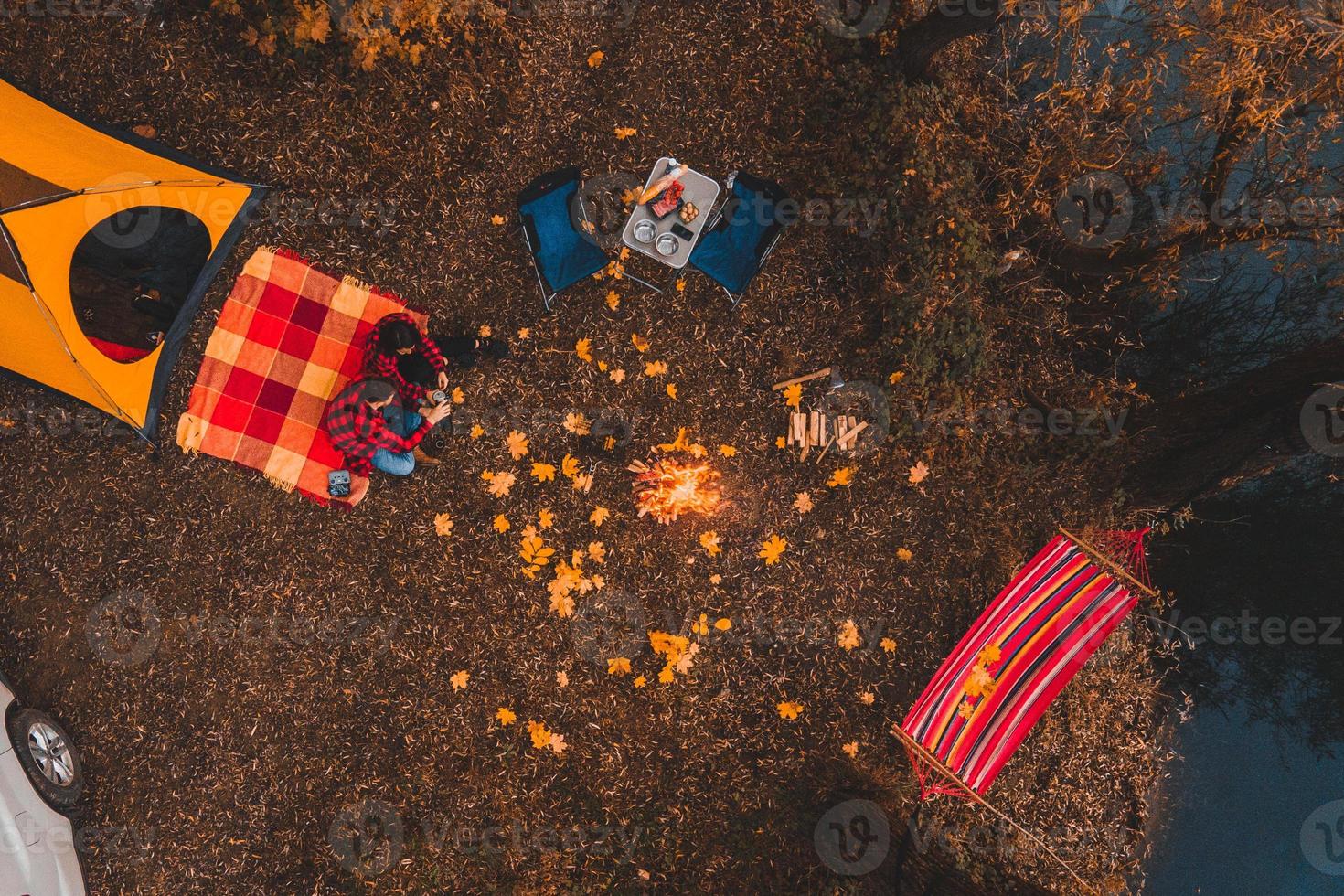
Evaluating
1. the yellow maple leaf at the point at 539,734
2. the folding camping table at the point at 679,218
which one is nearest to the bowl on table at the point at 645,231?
the folding camping table at the point at 679,218

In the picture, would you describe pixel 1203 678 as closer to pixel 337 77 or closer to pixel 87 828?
pixel 337 77

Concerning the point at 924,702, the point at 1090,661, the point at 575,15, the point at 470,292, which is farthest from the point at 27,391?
the point at 1090,661

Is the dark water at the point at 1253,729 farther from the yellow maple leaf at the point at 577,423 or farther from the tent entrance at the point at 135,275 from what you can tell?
the tent entrance at the point at 135,275

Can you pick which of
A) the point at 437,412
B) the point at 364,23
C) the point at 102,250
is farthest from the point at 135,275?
the point at 364,23

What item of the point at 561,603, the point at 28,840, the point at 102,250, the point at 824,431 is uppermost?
the point at 824,431

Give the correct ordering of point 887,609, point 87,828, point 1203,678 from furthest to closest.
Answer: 1. point 1203,678
2. point 887,609
3. point 87,828

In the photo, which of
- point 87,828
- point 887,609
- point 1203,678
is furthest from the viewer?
point 1203,678

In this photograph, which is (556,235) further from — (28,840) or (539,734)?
(28,840)
